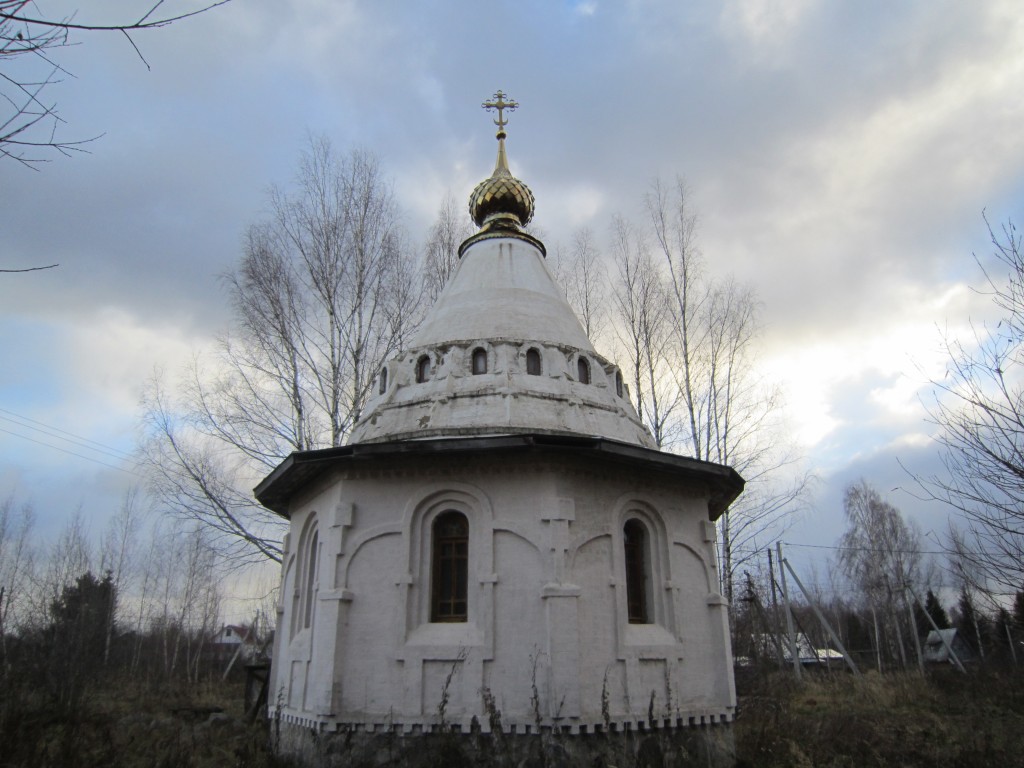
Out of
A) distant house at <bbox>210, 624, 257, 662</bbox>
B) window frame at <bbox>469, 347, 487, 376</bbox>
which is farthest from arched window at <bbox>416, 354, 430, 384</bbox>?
distant house at <bbox>210, 624, 257, 662</bbox>

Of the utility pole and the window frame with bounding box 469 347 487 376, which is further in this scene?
the utility pole

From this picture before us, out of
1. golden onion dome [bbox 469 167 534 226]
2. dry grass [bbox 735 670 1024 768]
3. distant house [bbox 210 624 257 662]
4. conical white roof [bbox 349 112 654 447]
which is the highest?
golden onion dome [bbox 469 167 534 226]

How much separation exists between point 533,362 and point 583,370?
0.89m

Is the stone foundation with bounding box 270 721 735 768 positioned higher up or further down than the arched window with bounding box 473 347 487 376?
further down

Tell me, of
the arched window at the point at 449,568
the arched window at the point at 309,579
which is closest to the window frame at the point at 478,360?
the arched window at the point at 449,568

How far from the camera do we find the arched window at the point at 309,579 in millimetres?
9578

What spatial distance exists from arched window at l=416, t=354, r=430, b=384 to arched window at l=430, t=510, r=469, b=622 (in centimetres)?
244

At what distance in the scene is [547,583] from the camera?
26.3 ft

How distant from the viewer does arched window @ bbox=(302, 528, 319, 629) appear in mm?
9578

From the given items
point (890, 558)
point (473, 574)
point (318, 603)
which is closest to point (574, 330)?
point (473, 574)

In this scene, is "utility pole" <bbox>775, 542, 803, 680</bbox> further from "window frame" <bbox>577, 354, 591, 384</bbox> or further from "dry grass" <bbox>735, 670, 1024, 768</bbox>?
"window frame" <bbox>577, 354, 591, 384</bbox>

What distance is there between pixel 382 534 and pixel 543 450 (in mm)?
2334

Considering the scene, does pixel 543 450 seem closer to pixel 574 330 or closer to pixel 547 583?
pixel 547 583

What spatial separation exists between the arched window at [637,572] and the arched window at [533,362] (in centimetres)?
257
